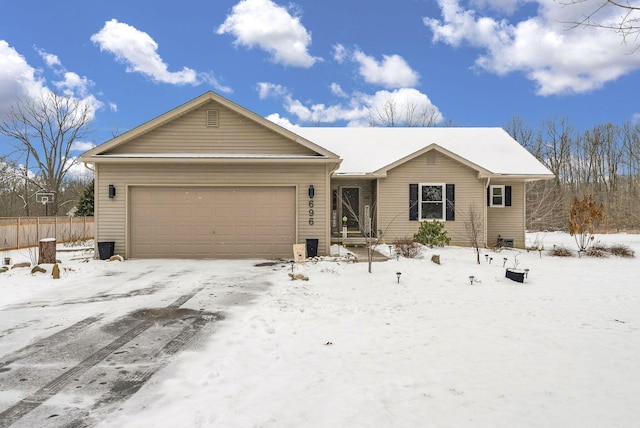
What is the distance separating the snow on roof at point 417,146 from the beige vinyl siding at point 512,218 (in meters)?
0.84

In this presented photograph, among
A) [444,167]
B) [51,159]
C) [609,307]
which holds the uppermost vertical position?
[51,159]

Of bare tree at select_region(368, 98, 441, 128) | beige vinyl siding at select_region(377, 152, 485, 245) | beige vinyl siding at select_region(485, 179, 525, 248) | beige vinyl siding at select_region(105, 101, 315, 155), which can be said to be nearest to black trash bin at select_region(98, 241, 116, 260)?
beige vinyl siding at select_region(105, 101, 315, 155)

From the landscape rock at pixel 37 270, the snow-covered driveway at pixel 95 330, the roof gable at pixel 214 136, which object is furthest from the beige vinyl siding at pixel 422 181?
the landscape rock at pixel 37 270

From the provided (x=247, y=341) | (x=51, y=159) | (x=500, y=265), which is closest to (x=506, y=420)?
Answer: (x=247, y=341)

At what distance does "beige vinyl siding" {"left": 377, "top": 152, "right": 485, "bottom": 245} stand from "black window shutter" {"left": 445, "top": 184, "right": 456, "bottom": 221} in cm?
10

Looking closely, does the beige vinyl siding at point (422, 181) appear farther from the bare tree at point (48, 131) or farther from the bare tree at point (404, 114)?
the bare tree at point (48, 131)

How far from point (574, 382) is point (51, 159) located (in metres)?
35.9

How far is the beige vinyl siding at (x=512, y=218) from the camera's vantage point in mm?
15094

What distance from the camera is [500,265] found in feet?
33.3

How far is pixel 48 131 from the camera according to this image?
29000 mm

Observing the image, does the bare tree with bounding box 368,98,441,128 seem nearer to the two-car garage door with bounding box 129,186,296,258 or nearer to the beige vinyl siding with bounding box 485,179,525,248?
the beige vinyl siding with bounding box 485,179,525,248

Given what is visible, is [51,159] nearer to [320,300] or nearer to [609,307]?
[320,300]

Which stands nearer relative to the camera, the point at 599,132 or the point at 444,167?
the point at 444,167

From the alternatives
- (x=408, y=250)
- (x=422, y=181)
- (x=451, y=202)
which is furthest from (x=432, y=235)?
(x=408, y=250)
